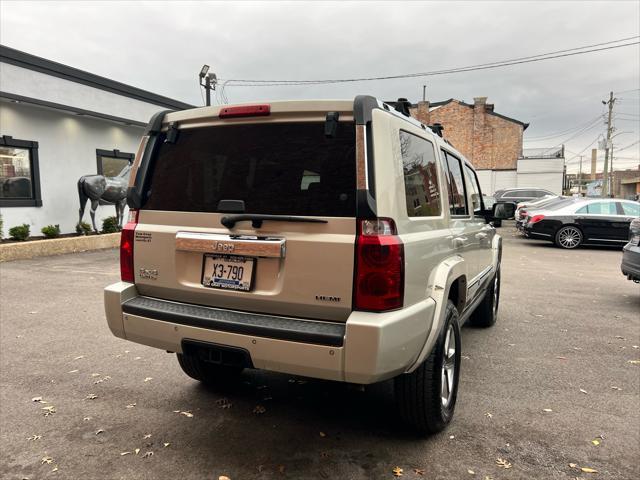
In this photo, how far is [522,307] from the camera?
666 cm

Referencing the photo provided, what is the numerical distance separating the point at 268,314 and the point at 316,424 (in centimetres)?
105

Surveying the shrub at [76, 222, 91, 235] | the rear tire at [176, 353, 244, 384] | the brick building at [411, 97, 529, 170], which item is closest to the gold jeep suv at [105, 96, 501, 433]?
the rear tire at [176, 353, 244, 384]

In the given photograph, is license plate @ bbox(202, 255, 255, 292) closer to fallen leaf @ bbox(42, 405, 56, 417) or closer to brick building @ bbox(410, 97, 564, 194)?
fallen leaf @ bbox(42, 405, 56, 417)

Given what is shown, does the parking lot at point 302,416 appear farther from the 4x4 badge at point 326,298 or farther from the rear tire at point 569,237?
the rear tire at point 569,237

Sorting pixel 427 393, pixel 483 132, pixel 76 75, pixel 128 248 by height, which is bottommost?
pixel 427 393

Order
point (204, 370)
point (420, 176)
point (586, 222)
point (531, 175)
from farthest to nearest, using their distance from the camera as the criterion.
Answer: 1. point (531, 175)
2. point (586, 222)
3. point (204, 370)
4. point (420, 176)

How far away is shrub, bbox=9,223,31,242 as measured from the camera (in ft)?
35.4

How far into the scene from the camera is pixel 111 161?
49.0 ft

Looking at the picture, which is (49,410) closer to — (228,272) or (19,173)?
(228,272)

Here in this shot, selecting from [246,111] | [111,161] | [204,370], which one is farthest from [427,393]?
[111,161]

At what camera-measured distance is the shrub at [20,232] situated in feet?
35.4

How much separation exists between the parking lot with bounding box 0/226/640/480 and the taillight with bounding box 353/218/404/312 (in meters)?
1.05

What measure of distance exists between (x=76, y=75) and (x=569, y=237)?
14.9 meters

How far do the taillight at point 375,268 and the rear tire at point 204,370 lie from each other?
1.79m
